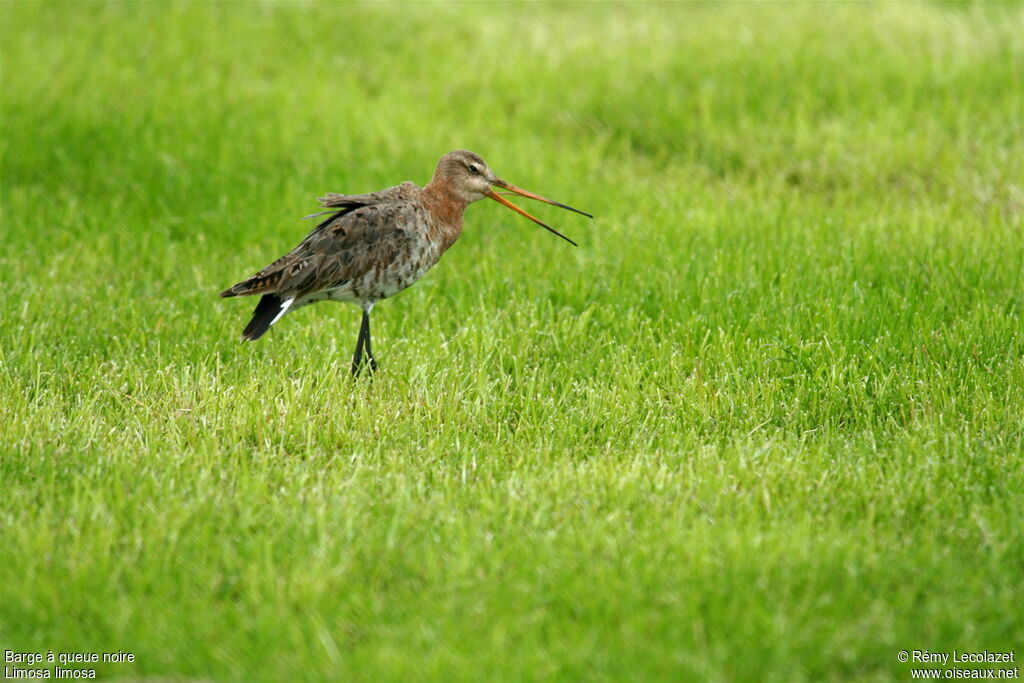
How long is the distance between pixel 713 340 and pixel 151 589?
3971 mm

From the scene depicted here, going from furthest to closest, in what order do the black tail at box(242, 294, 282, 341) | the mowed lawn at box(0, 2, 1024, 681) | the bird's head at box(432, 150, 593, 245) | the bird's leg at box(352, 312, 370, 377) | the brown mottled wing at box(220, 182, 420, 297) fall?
the bird's head at box(432, 150, 593, 245) → the bird's leg at box(352, 312, 370, 377) → the brown mottled wing at box(220, 182, 420, 297) → the black tail at box(242, 294, 282, 341) → the mowed lawn at box(0, 2, 1024, 681)

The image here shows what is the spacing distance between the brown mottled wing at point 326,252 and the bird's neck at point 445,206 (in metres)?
0.18

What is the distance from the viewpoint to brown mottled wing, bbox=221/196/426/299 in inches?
275

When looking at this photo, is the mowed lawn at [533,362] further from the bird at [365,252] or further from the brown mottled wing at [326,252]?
the brown mottled wing at [326,252]

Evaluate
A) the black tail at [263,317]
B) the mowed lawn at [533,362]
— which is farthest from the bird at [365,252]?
the mowed lawn at [533,362]

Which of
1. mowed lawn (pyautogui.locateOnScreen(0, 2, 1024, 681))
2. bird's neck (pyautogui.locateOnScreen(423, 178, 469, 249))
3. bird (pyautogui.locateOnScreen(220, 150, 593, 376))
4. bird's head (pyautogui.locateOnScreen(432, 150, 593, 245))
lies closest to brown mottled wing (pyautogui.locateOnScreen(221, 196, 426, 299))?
bird (pyautogui.locateOnScreen(220, 150, 593, 376))

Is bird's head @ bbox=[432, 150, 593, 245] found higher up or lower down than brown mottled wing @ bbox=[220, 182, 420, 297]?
higher up

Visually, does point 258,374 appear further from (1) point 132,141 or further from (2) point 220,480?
(1) point 132,141

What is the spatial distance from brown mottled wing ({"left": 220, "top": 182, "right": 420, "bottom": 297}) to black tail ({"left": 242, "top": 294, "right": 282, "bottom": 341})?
0.08 m

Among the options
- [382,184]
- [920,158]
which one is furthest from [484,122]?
[920,158]

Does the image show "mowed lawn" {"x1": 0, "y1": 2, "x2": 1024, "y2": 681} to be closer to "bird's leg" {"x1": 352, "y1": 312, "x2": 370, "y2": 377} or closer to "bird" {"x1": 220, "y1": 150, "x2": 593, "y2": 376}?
"bird's leg" {"x1": 352, "y1": 312, "x2": 370, "y2": 377}

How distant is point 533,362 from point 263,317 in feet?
5.67

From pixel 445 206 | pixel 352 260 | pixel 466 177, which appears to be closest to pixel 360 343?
pixel 352 260

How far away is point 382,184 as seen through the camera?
34.1 feet
